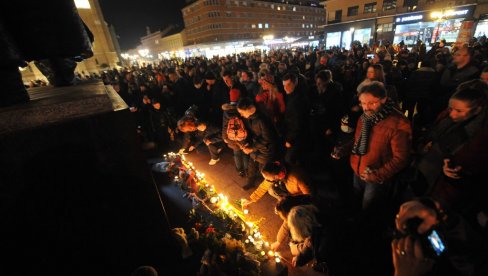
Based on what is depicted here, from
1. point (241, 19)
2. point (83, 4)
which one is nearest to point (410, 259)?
point (83, 4)

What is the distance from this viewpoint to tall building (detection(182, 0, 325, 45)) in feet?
244

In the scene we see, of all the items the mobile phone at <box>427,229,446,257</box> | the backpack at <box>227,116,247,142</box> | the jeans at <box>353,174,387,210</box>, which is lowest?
the jeans at <box>353,174,387,210</box>

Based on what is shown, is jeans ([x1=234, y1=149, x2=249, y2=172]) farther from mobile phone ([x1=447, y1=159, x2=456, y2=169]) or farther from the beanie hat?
mobile phone ([x1=447, y1=159, x2=456, y2=169])

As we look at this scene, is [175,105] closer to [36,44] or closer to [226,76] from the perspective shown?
[226,76]

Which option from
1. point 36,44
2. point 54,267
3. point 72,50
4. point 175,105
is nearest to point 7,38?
point 36,44

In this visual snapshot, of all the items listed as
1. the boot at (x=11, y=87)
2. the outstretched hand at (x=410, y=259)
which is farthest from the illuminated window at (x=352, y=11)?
the boot at (x=11, y=87)

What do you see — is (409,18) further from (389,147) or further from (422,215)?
(422,215)

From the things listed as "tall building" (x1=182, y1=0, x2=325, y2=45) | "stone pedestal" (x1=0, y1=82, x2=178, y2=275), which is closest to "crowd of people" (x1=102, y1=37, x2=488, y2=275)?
"stone pedestal" (x1=0, y1=82, x2=178, y2=275)

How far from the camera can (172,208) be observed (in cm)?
302

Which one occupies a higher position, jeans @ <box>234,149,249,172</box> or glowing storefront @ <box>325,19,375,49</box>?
glowing storefront @ <box>325,19,375,49</box>

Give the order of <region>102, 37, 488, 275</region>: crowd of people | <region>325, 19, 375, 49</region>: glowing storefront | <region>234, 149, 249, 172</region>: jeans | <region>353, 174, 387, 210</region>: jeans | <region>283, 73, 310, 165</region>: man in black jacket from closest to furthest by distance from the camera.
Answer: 1. <region>102, 37, 488, 275</region>: crowd of people
2. <region>353, 174, 387, 210</region>: jeans
3. <region>283, 73, 310, 165</region>: man in black jacket
4. <region>234, 149, 249, 172</region>: jeans
5. <region>325, 19, 375, 49</region>: glowing storefront

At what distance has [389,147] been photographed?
121 inches

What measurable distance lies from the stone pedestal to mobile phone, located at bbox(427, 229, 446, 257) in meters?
2.03

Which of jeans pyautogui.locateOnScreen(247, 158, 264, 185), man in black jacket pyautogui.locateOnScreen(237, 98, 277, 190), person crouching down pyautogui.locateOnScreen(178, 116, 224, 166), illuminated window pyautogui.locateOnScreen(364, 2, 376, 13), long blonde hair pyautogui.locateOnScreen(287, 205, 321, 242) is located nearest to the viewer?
long blonde hair pyautogui.locateOnScreen(287, 205, 321, 242)
